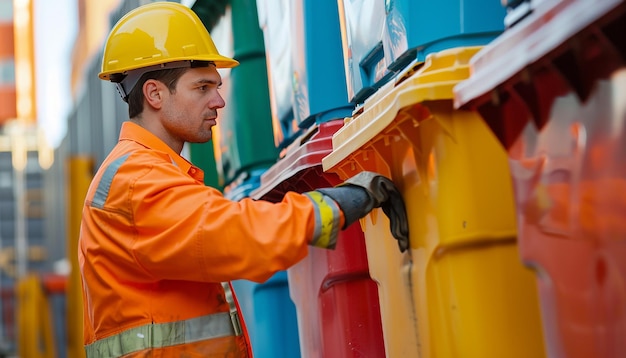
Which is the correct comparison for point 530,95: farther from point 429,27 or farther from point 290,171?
point 290,171

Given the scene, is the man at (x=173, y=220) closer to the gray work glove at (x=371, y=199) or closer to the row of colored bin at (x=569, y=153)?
the gray work glove at (x=371, y=199)

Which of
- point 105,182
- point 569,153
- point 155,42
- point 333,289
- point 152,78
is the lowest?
point 333,289

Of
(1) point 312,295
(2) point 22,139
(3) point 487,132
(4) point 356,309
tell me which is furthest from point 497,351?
(2) point 22,139

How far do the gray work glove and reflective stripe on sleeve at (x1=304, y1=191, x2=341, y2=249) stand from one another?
32mm

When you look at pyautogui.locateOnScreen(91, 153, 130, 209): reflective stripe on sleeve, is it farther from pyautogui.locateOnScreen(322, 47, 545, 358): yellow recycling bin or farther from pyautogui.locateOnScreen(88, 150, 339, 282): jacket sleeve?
pyautogui.locateOnScreen(322, 47, 545, 358): yellow recycling bin

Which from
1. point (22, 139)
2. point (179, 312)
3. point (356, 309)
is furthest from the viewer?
point (22, 139)

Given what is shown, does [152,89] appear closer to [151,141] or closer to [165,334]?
[151,141]

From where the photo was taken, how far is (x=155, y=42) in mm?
3275

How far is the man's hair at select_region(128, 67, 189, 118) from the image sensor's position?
3254 mm

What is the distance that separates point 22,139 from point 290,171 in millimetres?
50629

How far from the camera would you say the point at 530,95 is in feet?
7.24

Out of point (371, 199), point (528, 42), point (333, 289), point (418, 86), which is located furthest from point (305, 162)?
point (528, 42)

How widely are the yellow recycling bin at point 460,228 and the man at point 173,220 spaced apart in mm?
209

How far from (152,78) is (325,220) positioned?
2.94 ft
